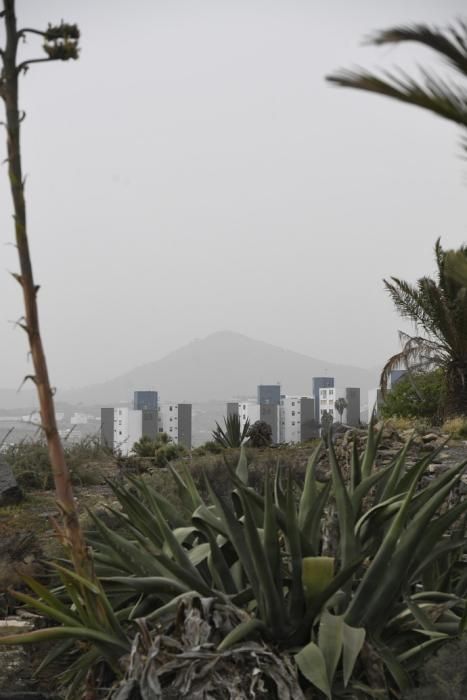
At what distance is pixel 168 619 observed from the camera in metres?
4.04

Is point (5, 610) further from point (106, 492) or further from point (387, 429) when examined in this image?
point (387, 429)

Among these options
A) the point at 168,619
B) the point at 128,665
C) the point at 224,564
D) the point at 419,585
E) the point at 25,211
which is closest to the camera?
the point at 25,211

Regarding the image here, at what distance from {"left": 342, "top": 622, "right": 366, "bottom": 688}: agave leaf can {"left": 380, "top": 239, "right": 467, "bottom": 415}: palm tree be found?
15117 mm

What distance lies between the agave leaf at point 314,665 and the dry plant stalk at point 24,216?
44.4 inches

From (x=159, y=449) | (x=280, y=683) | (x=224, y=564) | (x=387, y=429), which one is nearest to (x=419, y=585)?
(x=224, y=564)

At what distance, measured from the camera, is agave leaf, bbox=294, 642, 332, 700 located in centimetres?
357

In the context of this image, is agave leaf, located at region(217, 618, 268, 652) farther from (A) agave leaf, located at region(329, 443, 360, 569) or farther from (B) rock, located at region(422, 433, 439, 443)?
(B) rock, located at region(422, 433, 439, 443)

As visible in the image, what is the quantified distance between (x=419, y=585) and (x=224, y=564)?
1.29m

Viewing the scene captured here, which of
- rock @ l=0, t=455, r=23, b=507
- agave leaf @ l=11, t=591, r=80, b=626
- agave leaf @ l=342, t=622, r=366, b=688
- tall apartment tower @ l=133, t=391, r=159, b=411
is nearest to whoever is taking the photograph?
agave leaf @ l=342, t=622, r=366, b=688

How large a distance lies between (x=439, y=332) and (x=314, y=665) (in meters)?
17.7

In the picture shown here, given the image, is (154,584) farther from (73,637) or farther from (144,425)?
(144,425)

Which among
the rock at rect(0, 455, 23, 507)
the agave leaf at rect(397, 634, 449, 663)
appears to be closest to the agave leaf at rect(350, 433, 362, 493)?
the agave leaf at rect(397, 634, 449, 663)

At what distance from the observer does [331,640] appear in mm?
3789

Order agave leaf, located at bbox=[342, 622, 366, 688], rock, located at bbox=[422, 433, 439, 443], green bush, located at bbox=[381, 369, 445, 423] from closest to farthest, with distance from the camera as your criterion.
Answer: agave leaf, located at bbox=[342, 622, 366, 688] < rock, located at bbox=[422, 433, 439, 443] < green bush, located at bbox=[381, 369, 445, 423]
